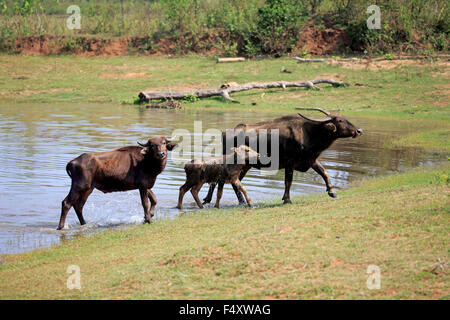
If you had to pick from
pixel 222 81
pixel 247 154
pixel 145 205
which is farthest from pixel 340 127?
pixel 222 81

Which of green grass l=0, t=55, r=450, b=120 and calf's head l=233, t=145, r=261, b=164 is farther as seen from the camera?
green grass l=0, t=55, r=450, b=120

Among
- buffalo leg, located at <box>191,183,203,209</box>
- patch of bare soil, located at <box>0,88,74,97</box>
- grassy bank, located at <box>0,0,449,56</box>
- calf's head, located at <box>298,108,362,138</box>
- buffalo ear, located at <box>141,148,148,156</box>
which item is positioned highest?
grassy bank, located at <box>0,0,449,56</box>

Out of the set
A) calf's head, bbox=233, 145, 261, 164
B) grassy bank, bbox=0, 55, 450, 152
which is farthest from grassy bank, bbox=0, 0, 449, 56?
calf's head, bbox=233, 145, 261, 164

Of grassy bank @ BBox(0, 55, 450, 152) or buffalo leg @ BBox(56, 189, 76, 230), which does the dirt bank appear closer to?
grassy bank @ BBox(0, 55, 450, 152)

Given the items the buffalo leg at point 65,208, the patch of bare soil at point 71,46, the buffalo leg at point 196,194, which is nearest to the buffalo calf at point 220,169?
the buffalo leg at point 196,194

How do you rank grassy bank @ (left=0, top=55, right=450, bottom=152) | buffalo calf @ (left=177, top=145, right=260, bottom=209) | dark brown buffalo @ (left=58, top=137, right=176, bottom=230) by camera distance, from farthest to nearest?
grassy bank @ (left=0, top=55, right=450, bottom=152) < buffalo calf @ (left=177, top=145, right=260, bottom=209) < dark brown buffalo @ (left=58, top=137, right=176, bottom=230)

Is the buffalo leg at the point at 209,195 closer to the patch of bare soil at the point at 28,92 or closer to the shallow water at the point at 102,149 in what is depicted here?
the shallow water at the point at 102,149

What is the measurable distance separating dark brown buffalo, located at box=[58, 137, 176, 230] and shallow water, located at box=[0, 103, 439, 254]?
55cm

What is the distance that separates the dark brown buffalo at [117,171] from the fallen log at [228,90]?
706 inches

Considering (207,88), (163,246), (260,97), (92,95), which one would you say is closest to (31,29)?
(92,95)

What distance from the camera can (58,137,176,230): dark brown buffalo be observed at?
385 inches

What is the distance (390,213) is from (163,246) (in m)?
3.00
